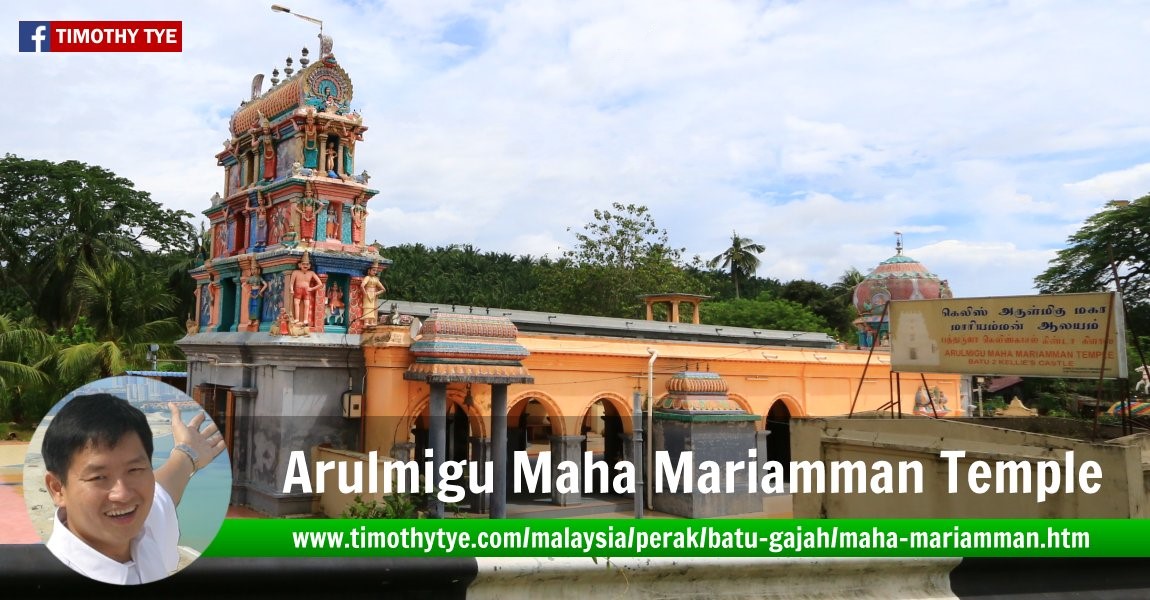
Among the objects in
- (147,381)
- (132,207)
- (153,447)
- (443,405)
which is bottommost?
(443,405)

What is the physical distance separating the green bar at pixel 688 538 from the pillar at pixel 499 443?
13029 mm

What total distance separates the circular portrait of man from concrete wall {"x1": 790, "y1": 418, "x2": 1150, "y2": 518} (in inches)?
170

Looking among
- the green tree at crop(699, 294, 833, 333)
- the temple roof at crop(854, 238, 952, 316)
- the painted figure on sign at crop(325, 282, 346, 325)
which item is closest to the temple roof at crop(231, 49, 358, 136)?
the painted figure on sign at crop(325, 282, 346, 325)

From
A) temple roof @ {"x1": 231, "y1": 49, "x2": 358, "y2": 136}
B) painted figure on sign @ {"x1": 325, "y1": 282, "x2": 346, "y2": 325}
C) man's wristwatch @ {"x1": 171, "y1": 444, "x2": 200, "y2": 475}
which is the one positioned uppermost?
temple roof @ {"x1": 231, "y1": 49, "x2": 358, "y2": 136}

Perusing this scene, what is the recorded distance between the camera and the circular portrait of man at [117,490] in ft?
6.79

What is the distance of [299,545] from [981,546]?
8.16 feet

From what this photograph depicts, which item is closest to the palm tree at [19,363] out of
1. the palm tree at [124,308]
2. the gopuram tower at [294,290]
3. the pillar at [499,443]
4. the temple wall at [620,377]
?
the palm tree at [124,308]

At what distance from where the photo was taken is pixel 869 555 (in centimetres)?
272

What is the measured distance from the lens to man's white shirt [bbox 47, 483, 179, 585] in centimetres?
204

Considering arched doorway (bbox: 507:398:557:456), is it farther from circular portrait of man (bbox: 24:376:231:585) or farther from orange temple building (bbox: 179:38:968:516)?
circular portrait of man (bbox: 24:376:231:585)

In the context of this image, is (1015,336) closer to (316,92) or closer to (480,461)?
(480,461)

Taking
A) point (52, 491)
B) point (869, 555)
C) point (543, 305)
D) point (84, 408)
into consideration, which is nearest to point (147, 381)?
point (84, 408)

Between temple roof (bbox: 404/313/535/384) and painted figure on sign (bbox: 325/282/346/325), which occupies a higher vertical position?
painted figure on sign (bbox: 325/282/346/325)

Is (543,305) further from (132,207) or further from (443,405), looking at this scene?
(443,405)
